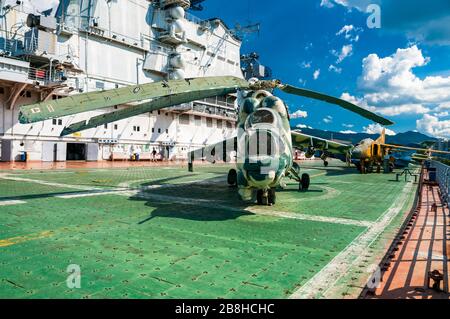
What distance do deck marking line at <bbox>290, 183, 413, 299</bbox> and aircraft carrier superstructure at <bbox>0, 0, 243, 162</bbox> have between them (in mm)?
35282

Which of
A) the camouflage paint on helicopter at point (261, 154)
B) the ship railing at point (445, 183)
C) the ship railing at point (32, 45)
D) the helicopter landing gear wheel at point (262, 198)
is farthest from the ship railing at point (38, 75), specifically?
the ship railing at point (445, 183)

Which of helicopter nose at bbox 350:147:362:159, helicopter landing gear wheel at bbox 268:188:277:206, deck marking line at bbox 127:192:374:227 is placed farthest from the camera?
helicopter nose at bbox 350:147:362:159

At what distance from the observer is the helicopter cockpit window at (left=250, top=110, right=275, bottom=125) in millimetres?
10191

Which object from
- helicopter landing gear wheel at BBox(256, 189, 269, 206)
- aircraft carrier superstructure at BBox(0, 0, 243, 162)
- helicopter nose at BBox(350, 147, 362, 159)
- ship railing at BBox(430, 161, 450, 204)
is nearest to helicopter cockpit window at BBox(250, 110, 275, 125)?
helicopter landing gear wheel at BBox(256, 189, 269, 206)

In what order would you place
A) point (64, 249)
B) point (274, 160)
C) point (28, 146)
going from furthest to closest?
point (28, 146), point (274, 160), point (64, 249)

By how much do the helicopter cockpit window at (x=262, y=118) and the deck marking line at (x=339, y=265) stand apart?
14.6ft

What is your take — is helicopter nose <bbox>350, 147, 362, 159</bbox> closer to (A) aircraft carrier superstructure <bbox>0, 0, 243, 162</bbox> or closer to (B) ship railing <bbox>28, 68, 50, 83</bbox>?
(A) aircraft carrier superstructure <bbox>0, 0, 243, 162</bbox>

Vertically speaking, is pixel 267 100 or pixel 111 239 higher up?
pixel 267 100

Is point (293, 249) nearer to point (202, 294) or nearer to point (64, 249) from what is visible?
point (202, 294)

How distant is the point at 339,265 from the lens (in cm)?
580

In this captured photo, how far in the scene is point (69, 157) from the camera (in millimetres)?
42844

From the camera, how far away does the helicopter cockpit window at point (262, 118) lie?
401 inches
